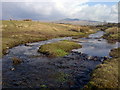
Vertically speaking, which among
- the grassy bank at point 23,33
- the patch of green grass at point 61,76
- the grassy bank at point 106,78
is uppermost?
the grassy bank at point 23,33

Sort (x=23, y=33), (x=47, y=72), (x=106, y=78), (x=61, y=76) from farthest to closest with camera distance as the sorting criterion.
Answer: (x=23, y=33)
(x=47, y=72)
(x=61, y=76)
(x=106, y=78)

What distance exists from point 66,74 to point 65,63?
25.4 feet

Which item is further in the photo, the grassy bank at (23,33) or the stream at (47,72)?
the grassy bank at (23,33)

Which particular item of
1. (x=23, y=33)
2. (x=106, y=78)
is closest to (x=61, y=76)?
(x=106, y=78)

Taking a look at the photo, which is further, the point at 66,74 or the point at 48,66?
the point at 48,66

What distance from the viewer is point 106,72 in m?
29.0

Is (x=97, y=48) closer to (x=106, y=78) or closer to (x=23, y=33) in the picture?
(x=106, y=78)

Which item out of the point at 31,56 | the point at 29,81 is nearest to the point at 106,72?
the point at 29,81

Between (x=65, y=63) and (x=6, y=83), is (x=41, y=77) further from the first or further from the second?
(x=65, y=63)

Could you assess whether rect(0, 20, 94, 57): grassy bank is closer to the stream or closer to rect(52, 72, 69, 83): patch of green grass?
the stream

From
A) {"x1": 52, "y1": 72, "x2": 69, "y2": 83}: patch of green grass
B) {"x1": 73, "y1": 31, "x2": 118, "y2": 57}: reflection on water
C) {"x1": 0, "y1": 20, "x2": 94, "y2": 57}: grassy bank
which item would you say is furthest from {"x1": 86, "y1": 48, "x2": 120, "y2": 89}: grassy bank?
{"x1": 0, "y1": 20, "x2": 94, "y2": 57}: grassy bank

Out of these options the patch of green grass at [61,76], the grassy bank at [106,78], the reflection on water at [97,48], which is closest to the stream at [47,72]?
the patch of green grass at [61,76]

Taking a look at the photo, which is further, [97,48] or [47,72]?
[97,48]

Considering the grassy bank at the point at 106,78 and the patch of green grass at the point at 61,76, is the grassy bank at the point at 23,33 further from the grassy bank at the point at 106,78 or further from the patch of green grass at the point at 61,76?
the grassy bank at the point at 106,78
